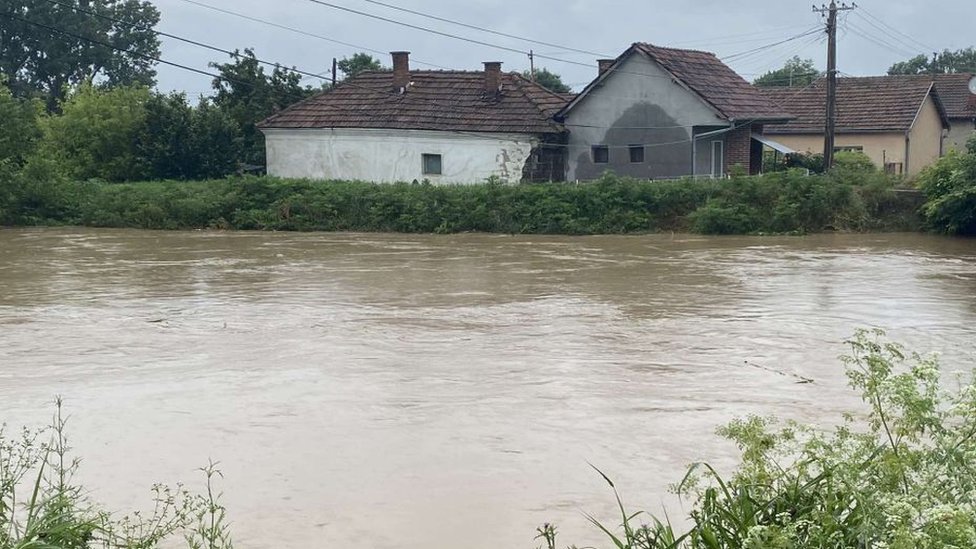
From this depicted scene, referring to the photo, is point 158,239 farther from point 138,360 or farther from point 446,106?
point 138,360

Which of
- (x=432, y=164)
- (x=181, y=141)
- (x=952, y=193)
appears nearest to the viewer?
(x=952, y=193)

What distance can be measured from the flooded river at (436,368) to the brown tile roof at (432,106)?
1035 centimetres

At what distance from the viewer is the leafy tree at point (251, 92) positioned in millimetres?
39781

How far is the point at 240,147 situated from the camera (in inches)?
1495

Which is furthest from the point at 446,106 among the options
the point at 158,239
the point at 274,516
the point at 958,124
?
the point at 274,516

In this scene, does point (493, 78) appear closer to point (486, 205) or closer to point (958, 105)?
point (486, 205)

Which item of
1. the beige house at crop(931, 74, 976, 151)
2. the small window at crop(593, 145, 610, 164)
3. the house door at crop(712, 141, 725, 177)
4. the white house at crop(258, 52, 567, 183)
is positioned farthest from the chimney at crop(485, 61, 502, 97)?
the beige house at crop(931, 74, 976, 151)

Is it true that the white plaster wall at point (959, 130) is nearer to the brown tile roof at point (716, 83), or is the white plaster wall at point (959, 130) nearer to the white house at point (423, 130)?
the brown tile roof at point (716, 83)

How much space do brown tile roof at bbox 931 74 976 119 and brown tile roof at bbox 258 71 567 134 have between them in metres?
18.5

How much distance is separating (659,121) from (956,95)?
19.3m

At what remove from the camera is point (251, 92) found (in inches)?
1603

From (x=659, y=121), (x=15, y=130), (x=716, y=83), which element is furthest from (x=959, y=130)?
(x=15, y=130)

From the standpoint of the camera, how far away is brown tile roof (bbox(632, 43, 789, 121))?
3266cm

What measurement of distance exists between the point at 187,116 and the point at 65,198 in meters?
5.33
